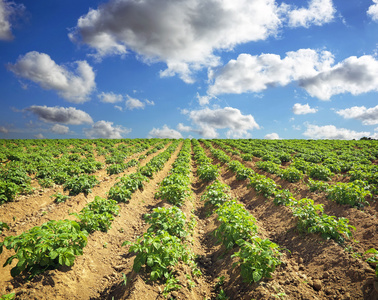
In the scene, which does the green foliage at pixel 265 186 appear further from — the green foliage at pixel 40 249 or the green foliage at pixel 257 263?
the green foliage at pixel 40 249

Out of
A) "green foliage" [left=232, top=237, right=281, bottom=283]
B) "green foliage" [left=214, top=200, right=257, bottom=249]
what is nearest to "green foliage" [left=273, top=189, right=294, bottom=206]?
"green foliage" [left=214, top=200, right=257, bottom=249]

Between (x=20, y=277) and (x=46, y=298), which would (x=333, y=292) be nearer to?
(x=46, y=298)

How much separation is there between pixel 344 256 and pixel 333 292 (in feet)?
3.84

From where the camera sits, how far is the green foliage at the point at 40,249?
4.05 m

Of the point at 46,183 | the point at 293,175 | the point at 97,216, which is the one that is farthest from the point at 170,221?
the point at 293,175

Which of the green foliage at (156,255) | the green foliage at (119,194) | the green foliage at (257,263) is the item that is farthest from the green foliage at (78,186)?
the green foliage at (257,263)

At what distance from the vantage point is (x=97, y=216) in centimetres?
658

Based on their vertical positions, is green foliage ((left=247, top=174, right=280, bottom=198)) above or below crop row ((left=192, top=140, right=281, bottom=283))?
above

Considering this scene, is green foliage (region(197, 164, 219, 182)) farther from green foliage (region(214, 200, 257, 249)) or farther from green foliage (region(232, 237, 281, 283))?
green foliage (region(232, 237, 281, 283))

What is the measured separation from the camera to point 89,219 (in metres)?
6.29

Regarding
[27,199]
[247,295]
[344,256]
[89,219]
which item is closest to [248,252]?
[247,295]

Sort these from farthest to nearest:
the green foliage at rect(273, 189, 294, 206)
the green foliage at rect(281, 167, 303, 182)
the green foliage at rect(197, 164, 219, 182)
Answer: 1. the green foliage at rect(197, 164, 219, 182)
2. the green foliage at rect(281, 167, 303, 182)
3. the green foliage at rect(273, 189, 294, 206)

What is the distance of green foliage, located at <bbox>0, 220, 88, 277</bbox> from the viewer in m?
4.05

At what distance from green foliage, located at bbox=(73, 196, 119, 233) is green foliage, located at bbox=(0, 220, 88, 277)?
1.44m
